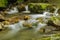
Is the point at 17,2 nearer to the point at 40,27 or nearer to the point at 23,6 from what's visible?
→ the point at 23,6

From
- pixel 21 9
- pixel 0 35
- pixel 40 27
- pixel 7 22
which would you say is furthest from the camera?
pixel 21 9

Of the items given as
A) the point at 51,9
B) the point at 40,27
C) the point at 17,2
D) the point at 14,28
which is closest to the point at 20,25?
the point at 14,28

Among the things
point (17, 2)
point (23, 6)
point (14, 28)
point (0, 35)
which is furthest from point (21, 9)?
point (0, 35)

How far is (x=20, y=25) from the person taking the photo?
9836 millimetres

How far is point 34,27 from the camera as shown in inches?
376

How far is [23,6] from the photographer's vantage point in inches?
527

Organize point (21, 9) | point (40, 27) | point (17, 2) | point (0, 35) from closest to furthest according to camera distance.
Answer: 1. point (0, 35)
2. point (40, 27)
3. point (21, 9)
4. point (17, 2)

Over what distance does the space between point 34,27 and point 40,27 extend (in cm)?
31

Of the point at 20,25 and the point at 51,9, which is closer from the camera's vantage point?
the point at 20,25

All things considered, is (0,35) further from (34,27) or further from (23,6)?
(23,6)

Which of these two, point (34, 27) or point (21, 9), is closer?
point (34, 27)

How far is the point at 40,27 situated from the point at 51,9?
3165mm

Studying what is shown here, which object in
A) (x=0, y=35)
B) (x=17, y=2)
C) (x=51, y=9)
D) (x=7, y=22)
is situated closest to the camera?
(x=0, y=35)

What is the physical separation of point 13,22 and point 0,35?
166 cm
